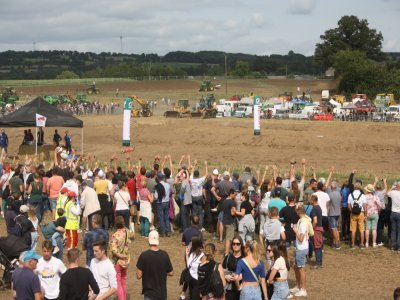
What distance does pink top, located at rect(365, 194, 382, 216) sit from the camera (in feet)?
47.7

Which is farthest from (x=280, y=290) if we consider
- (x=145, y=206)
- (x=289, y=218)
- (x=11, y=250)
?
(x=145, y=206)

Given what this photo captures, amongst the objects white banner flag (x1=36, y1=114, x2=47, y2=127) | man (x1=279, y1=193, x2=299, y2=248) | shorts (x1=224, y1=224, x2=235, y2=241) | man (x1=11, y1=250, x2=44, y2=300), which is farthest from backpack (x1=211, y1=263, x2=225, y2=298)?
white banner flag (x1=36, y1=114, x2=47, y2=127)

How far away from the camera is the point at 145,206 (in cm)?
1572

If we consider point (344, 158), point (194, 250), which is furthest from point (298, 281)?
point (344, 158)

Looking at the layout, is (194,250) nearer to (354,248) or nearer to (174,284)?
(174,284)

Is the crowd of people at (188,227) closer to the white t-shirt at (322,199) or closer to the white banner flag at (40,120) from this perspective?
the white t-shirt at (322,199)

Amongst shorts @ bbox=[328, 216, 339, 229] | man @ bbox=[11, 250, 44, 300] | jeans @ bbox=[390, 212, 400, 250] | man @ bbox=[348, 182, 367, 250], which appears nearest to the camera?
man @ bbox=[11, 250, 44, 300]

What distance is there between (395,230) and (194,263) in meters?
6.64

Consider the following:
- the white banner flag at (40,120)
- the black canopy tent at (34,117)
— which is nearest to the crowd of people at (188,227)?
the white banner flag at (40,120)

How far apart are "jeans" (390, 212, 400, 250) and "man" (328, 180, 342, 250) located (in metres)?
1.13

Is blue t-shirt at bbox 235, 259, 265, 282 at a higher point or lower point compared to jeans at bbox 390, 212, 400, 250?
higher

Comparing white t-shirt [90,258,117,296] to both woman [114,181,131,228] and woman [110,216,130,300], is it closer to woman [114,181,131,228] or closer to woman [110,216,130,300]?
woman [110,216,130,300]

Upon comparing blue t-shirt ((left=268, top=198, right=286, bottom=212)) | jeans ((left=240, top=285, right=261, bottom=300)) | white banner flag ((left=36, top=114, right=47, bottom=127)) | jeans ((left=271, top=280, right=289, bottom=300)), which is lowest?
jeans ((left=271, top=280, right=289, bottom=300))

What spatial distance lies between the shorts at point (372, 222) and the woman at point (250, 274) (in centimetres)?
633
